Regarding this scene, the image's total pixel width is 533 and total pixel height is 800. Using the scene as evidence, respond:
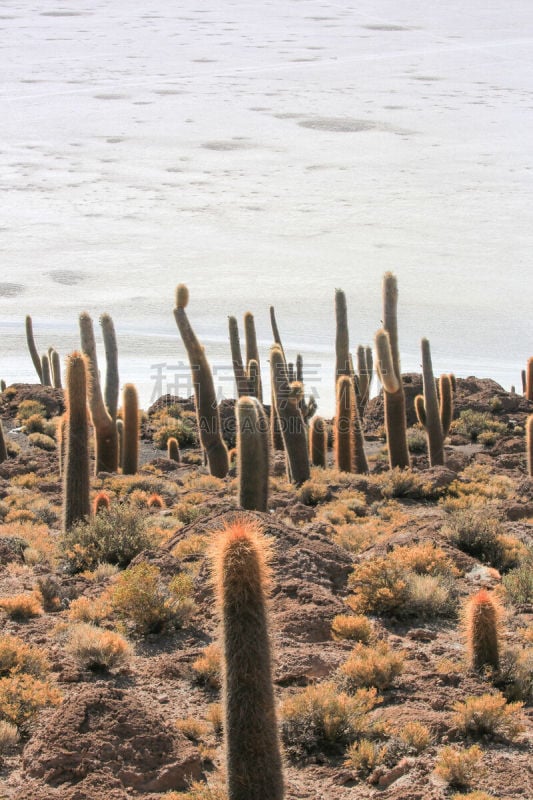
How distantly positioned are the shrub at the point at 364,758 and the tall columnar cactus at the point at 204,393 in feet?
29.8

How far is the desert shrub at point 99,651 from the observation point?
632 centimetres

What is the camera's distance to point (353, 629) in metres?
6.89

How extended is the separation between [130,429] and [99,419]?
1.53ft

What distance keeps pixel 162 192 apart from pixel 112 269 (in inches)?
530

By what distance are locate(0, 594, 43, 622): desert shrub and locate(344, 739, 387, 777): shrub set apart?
2868mm

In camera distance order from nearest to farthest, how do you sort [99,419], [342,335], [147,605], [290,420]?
1. [147,605]
2. [290,420]
3. [99,419]
4. [342,335]

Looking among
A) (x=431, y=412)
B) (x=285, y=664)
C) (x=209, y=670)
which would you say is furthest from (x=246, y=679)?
(x=431, y=412)

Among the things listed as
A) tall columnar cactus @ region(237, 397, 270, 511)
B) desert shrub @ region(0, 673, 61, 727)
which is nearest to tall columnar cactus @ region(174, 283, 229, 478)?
tall columnar cactus @ region(237, 397, 270, 511)

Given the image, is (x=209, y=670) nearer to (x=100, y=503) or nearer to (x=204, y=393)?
(x=100, y=503)

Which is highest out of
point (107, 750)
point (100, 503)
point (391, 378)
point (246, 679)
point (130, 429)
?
point (391, 378)

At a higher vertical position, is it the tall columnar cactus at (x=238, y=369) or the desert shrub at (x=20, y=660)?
the tall columnar cactus at (x=238, y=369)

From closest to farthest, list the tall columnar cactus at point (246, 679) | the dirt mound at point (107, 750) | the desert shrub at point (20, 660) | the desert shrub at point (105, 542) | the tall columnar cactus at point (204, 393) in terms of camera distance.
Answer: the tall columnar cactus at point (246, 679), the dirt mound at point (107, 750), the desert shrub at point (20, 660), the desert shrub at point (105, 542), the tall columnar cactus at point (204, 393)

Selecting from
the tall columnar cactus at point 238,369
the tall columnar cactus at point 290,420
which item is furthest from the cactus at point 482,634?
the tall columnar cactus at point 238,369

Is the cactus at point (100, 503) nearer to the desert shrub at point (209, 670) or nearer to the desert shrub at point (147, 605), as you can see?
the desert shrub at point (147, 605)
